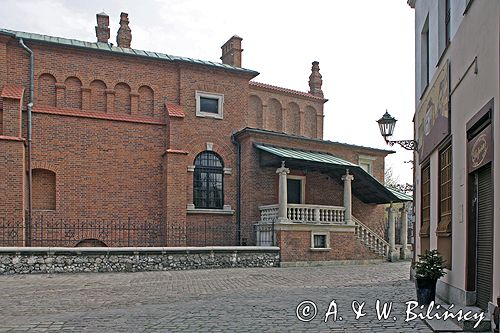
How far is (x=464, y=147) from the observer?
393 inches

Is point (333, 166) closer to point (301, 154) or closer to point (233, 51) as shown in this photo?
point (301, 154)

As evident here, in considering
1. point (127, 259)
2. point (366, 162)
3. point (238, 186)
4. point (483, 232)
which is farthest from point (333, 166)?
point (483, 232)

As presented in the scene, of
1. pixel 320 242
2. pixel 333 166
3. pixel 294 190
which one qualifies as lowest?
pixel 320 242

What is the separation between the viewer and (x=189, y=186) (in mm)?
25094

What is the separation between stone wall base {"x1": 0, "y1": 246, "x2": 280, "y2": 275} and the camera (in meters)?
18.2

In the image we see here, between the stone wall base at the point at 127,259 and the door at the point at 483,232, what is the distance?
12836 millimetres

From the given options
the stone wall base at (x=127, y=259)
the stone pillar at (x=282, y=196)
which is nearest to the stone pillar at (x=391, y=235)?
the stone pillar at (x=282, y=196)

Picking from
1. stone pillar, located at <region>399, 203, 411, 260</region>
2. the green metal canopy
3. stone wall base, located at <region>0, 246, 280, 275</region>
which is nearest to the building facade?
stone wall base, located at <region>0, 246, 280, 275</region>

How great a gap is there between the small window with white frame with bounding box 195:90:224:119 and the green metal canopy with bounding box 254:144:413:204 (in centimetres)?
263

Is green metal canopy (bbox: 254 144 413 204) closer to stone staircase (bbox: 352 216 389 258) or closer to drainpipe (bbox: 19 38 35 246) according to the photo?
stone staircase (bbox: 352 216 389 258)

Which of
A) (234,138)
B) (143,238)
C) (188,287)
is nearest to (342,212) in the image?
(234,138)

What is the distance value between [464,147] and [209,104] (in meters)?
17.4

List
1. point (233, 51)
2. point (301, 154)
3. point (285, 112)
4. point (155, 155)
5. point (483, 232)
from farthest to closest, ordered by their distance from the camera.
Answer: point (285, 112)
point (233, 51)
point (301, 154)
point (155, 155)
point (483, 232)

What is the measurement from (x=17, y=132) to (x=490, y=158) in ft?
60.2
